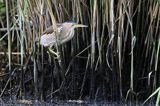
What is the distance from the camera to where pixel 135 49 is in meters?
4.88

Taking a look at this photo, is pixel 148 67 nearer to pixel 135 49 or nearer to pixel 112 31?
pixel 135 49

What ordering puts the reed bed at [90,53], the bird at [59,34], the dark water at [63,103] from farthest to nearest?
the dark water at [63,103] < the reed bed at [90,53] < the bird at [59,34]

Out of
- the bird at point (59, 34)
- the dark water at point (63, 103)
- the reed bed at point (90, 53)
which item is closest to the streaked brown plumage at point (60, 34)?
the bird at point (59, 34)

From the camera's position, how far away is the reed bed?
4.56 m

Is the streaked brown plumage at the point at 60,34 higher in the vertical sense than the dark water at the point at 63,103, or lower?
higher

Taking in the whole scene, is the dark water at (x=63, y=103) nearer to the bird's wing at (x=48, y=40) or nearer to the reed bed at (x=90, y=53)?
the reed bed at (x=90, y=53)

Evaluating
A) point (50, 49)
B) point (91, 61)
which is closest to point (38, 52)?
point (50, 49)

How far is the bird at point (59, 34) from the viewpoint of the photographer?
14.5ft

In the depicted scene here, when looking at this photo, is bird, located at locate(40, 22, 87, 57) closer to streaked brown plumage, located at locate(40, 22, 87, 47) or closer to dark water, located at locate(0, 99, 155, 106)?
streaked brown plumage, located at locate(40, 22, 87, 47)

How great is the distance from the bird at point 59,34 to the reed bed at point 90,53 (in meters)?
0.10

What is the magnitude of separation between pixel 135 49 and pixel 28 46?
1.07 meters

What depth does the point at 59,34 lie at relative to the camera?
4504mm

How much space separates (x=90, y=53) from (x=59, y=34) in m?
0.41

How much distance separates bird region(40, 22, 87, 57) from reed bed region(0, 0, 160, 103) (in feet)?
0.34
